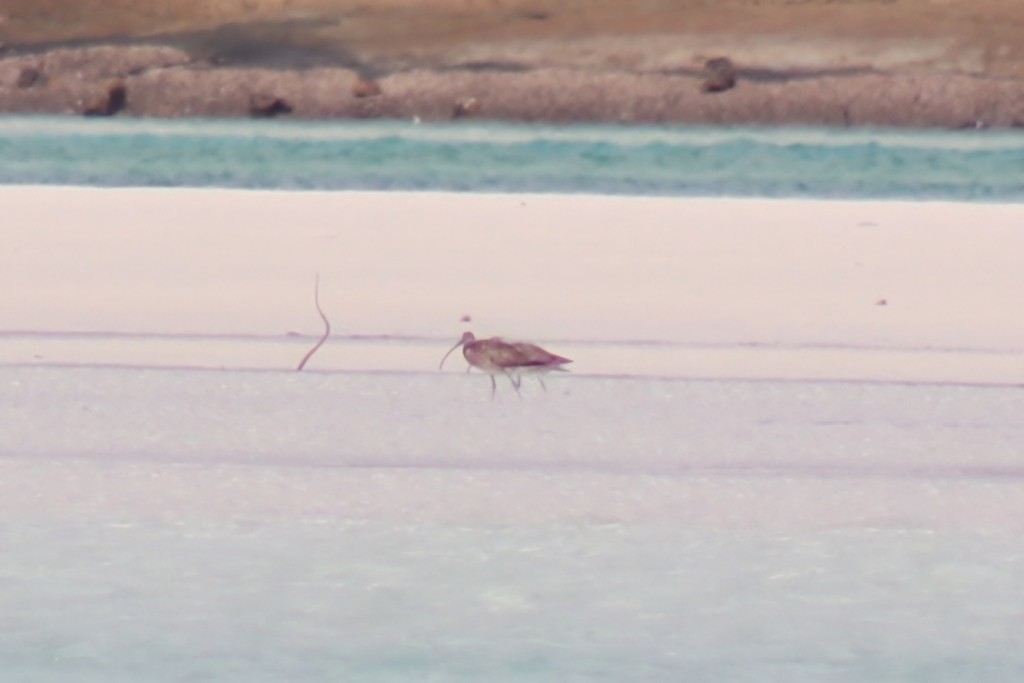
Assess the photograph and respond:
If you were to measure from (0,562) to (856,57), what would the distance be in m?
40.0

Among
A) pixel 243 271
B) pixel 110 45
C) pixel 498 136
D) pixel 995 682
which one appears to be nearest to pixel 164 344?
pixel 243 271

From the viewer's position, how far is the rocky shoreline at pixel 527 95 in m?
35.2

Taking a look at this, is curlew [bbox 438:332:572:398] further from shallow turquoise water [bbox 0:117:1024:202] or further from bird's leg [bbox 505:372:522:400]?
shallow turquoise water [bbox 0:117:1024:202]

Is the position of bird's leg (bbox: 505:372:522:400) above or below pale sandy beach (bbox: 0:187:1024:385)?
below

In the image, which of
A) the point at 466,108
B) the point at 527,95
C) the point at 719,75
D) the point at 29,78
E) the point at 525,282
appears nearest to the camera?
the point at 525,282

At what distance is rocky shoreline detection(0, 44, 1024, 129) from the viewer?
35250 mm

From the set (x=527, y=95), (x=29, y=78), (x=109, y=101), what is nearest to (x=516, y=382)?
(x=109, y=101)

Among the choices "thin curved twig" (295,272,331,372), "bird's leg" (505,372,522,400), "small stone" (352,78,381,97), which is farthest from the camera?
"small stone" (352,78,381,97)

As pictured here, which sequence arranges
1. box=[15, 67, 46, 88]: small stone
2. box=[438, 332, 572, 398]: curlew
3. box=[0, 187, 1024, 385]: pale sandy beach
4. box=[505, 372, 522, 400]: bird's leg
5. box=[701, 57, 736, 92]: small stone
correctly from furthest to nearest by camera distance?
box=[15, 67, 46, 88]: small stone < box=[701, 57, 736, 92]: small stone < box=[0, 187, 1024, 385]: pale sandy beach < box=[505, 372, 522, 400]: bird's leg < box=[438, 332, 572, 398]: curlew

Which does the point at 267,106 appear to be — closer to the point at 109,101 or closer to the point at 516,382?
the point at 109,101

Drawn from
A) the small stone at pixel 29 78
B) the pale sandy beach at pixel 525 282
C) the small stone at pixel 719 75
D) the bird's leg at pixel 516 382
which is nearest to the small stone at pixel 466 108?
the small stone at pixel 719 75

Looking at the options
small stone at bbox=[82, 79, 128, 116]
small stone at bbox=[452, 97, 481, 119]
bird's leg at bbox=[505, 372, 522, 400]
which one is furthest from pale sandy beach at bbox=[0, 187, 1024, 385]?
small stone at bbox=[452, 97, 481, 119]

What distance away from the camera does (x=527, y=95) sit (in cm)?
3694

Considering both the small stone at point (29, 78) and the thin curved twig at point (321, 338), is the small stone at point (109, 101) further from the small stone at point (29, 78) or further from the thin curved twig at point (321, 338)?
the thin curved twig at point (321, 338)
